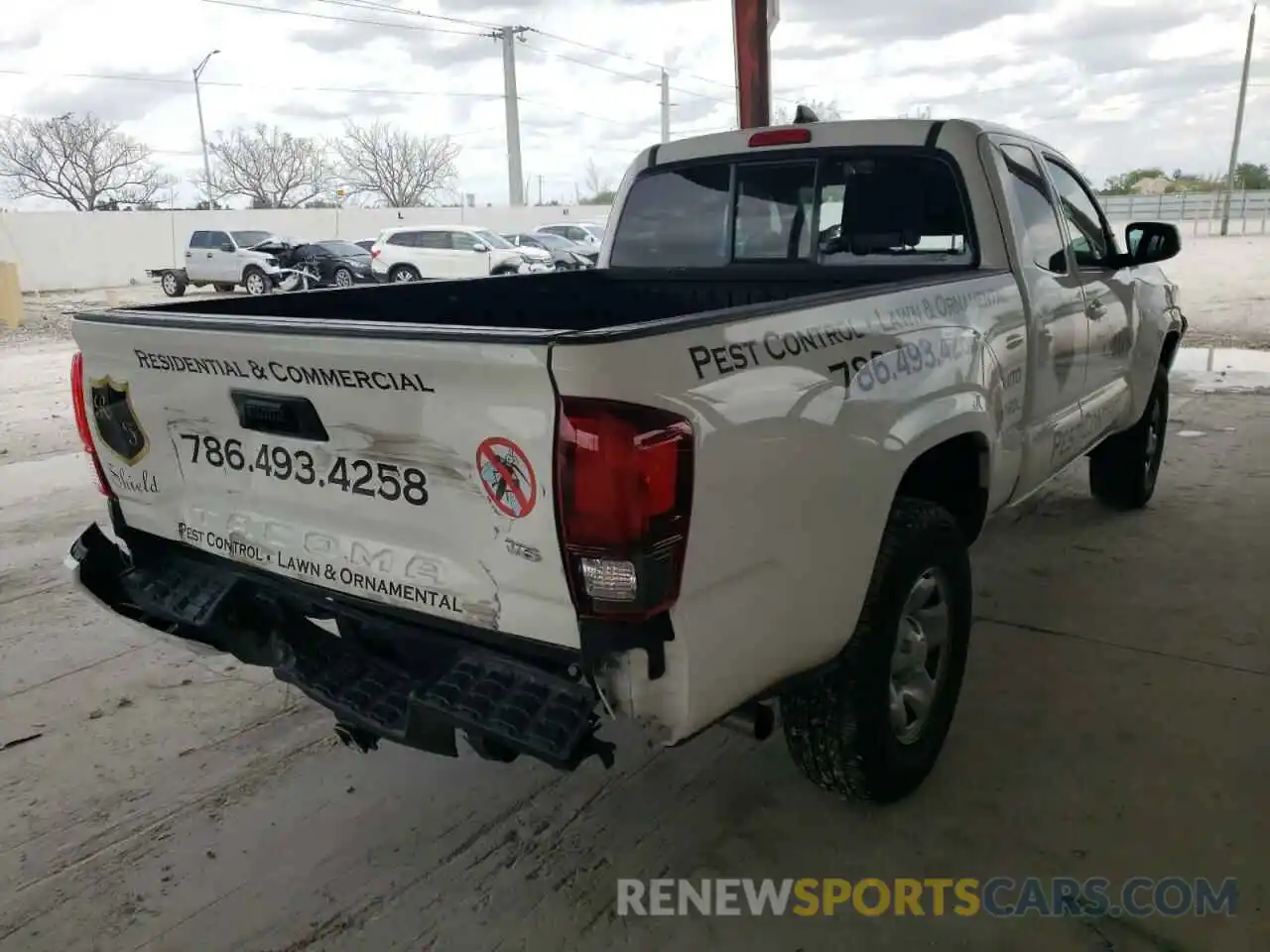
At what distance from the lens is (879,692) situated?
8.61 feet

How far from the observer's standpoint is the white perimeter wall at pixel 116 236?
3091 centimetres

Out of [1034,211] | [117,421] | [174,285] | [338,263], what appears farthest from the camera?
[174,285]

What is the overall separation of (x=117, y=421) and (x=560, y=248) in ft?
82.0

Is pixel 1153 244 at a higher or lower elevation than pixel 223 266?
higher

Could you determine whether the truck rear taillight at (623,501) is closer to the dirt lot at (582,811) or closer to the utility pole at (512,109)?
the dirt lot at (582,811)

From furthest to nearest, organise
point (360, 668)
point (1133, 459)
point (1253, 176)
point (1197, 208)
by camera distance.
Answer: point (1253, 176) → point (1197, 208) → point (1133, 459) → point (360, 668)

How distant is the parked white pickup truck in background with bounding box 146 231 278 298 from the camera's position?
25.0 metres

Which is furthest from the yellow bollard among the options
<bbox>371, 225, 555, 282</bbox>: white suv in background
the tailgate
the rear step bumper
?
the tailgate

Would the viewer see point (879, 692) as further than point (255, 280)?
No

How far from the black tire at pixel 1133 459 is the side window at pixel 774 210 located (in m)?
2.52

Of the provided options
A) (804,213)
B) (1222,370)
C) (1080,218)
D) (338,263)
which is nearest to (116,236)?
(338,263)

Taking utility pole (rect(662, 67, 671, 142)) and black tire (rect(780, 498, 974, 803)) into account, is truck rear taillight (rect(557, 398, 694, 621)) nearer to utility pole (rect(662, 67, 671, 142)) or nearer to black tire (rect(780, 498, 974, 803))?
black tire (rect(780, 498, 974, 803))

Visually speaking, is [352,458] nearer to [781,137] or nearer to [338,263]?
[781,137]

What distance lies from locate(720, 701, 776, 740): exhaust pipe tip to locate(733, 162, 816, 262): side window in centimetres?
229
